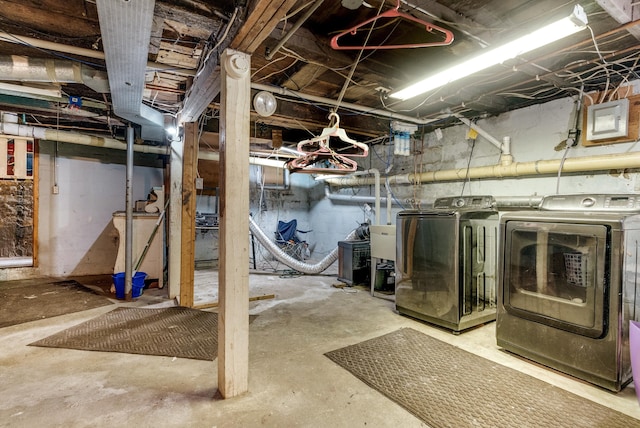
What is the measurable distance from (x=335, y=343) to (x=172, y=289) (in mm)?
2321

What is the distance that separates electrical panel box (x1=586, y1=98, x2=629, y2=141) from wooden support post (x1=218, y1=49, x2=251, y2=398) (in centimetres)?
300

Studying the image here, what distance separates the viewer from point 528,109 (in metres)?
3.38

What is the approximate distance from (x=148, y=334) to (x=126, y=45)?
2.32m

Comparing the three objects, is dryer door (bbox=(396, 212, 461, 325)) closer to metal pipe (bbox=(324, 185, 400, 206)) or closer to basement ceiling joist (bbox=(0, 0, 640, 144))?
basement ceiling joist (bbox=(0, 0, 640, 144))

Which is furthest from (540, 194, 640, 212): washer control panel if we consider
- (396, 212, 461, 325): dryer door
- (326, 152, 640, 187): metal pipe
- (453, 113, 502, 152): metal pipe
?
(453, 113, 502, 152): metal pipe

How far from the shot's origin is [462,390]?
1.99 metres

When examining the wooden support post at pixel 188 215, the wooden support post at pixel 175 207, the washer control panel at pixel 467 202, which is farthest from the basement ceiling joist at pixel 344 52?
the washer control panel at pixel 467 202

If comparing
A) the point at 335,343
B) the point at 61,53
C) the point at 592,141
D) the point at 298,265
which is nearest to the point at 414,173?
the point at 592,141

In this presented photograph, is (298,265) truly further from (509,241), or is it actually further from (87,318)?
(509,241)

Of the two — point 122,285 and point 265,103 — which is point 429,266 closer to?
point 265,103

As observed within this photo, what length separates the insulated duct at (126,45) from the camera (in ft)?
5.12

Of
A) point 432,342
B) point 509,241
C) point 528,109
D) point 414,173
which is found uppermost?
point 528,109

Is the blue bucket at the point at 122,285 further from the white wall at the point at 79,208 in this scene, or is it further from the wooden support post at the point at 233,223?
the wooden support post at the point at 233,223

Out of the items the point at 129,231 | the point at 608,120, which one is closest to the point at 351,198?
the point at 129,231
